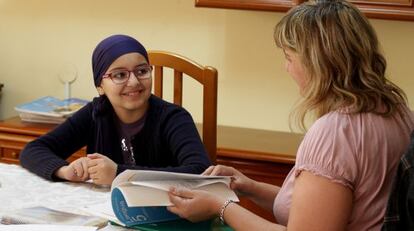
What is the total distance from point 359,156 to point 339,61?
0.19 metres

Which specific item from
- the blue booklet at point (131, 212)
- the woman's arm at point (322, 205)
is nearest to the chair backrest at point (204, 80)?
the blue booklet at point (131, 212)

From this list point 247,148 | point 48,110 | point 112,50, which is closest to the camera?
point 112,50

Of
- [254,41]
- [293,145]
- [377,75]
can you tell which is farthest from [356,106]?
[254,41]

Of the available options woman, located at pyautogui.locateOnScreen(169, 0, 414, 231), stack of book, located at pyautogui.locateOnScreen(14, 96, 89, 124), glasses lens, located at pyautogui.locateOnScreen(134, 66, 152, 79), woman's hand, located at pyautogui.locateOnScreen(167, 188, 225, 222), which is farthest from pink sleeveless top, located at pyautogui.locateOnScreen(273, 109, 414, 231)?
stack of book, located at pyautogui.locateOnScreen(14, 96, 89, 124)

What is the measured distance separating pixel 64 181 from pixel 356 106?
80cm

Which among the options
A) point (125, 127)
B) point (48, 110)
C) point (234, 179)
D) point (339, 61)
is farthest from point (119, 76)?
point (48, 110)

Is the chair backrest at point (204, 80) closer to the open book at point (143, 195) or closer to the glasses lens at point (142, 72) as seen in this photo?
the glasses lens at point (142, 72)

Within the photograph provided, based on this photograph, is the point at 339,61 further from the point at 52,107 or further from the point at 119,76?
the point at 52,107

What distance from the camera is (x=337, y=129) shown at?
128cm

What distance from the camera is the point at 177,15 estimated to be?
282cm

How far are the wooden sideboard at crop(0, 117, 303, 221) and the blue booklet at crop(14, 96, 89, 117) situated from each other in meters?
0.05

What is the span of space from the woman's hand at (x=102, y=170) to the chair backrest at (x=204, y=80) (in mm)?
496

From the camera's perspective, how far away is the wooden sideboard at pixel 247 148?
2422mm

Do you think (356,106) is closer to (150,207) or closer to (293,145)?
(150,207)
